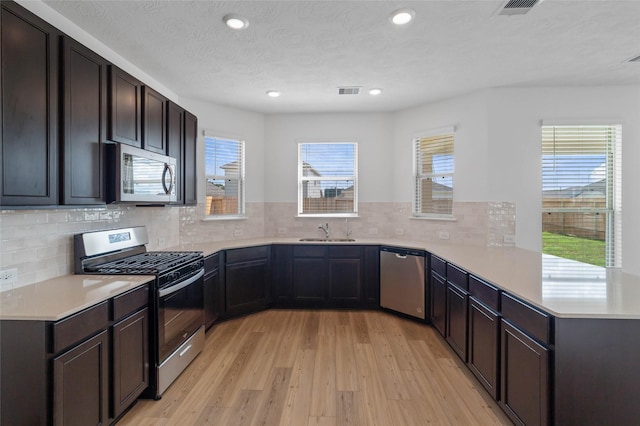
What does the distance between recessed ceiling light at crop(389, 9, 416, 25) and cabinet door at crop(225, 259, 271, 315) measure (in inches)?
116

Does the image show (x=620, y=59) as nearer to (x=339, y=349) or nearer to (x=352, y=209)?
(x=352, y=209)

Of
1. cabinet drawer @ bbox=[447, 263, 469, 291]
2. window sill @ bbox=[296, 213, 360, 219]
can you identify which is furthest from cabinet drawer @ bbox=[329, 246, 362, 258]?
cabinet drawer @ bbox=[447, 263, 469, 291]

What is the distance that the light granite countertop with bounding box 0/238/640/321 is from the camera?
1.51 m

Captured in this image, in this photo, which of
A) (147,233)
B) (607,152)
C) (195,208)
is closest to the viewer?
(147,233)

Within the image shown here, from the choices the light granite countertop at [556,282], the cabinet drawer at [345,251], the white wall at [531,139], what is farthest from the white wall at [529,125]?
the cabinet drawer at [345,251]

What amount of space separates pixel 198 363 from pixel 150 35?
2774 millimetres

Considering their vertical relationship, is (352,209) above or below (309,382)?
above

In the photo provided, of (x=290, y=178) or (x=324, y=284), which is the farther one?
(x=290, y=178)

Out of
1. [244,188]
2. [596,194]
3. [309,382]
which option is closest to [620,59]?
[596,194]

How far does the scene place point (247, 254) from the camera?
12.5 feet

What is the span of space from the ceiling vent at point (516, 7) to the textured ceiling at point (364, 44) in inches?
1.9

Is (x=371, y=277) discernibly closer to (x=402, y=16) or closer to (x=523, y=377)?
(x=523, y=377)

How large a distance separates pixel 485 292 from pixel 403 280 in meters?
1.54

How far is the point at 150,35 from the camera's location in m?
2.47
